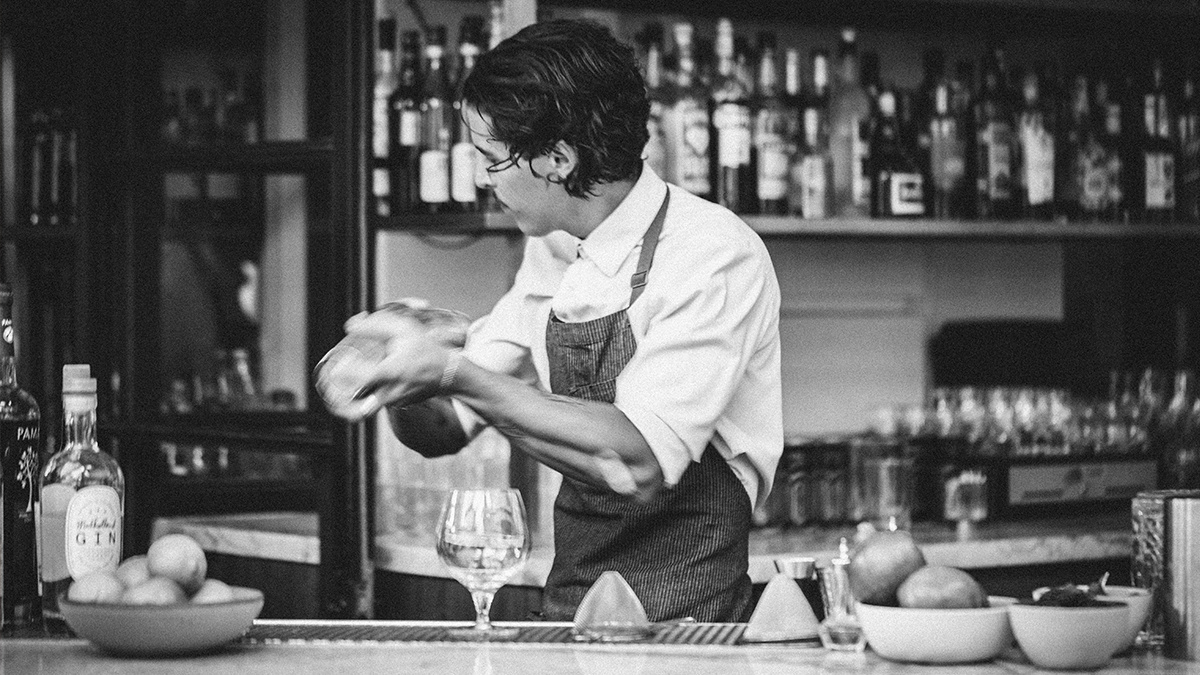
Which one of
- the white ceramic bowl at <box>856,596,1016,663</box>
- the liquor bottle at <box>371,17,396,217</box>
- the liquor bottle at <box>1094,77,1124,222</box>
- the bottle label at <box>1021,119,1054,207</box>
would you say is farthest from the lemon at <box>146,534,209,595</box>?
the liquor bottle at <box>1094,77,1124,222</box>

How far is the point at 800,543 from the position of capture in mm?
2963

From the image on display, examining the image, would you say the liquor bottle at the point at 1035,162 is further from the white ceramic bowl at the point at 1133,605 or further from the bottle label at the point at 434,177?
the white ceramic bowl at the point at 1133,605

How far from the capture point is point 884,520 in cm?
315

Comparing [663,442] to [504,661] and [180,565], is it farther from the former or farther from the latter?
[180,565]

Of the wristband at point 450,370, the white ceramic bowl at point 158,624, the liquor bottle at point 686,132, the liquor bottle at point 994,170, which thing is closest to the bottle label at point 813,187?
the liquor bottle at point 686,132

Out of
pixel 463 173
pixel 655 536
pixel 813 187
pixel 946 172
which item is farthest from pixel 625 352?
pixel 946 172

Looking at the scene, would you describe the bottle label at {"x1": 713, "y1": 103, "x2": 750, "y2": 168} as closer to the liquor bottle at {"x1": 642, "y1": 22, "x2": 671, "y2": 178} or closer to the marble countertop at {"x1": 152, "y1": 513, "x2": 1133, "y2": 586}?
the liquor bottle at {"x1": 642, "y1": 22, "x2": 671, "y2": 178}

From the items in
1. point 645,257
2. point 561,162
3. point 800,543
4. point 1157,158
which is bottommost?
point 800,543

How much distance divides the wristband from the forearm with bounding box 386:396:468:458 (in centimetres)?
42

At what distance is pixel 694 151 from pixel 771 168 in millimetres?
196

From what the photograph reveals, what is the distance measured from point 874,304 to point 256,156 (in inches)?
56.0

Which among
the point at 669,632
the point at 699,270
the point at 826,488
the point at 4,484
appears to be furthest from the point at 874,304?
the point at 4,484

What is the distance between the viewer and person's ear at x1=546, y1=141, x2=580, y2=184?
80.2 inches

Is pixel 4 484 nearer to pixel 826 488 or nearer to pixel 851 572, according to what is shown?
pixel 851 572
